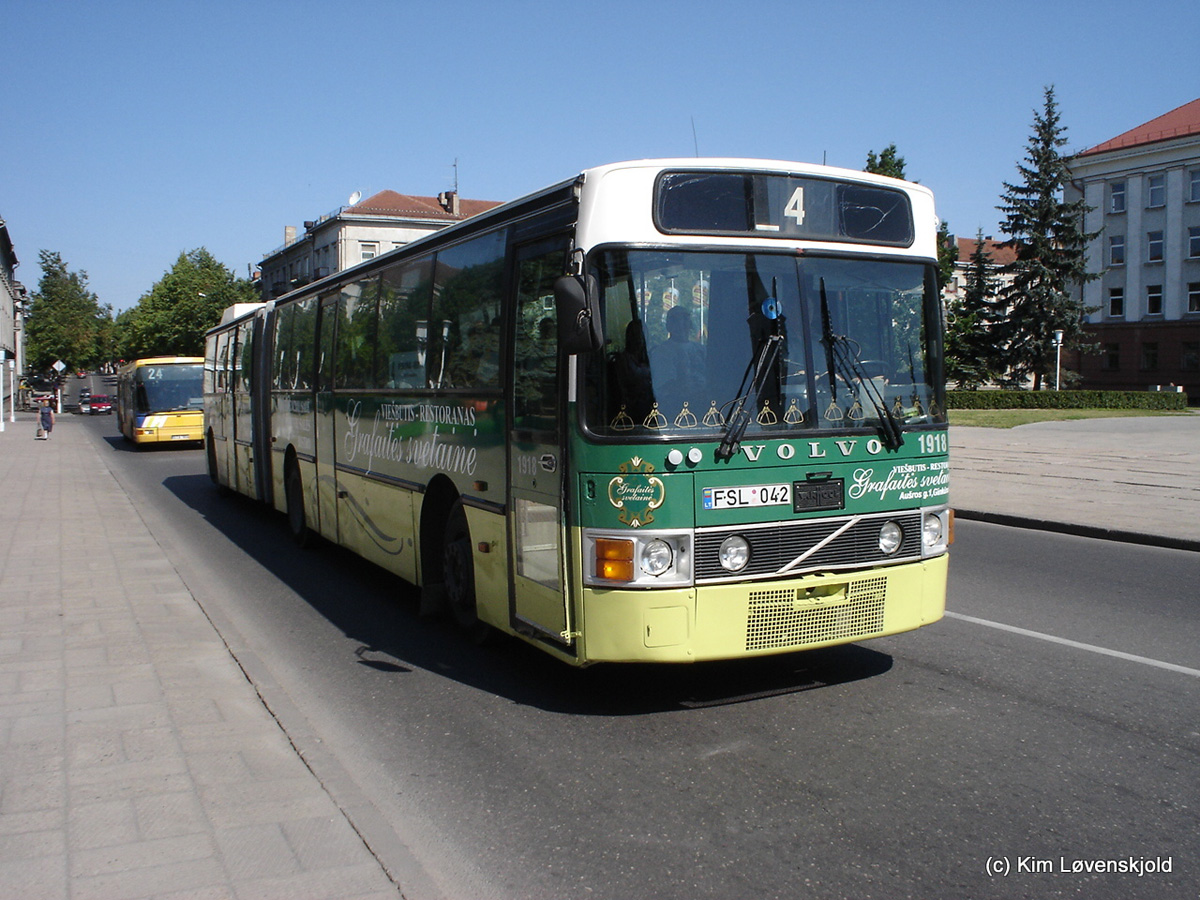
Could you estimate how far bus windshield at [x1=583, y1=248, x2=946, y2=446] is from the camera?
534cm

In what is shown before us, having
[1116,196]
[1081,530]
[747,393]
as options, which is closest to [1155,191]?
[1116,196]

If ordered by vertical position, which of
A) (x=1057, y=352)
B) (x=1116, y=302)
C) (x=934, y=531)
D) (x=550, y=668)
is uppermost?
(x=1116, y=302)

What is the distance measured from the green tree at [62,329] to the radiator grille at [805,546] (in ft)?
370

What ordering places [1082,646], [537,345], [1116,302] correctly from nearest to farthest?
[537,345] → [1082,646] → [1116,302]

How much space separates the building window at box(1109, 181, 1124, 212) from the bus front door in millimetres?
67277

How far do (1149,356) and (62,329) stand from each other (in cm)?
9599

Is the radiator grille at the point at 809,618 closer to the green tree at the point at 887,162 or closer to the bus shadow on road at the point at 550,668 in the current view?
the bus shadow on road at the point at 550,668

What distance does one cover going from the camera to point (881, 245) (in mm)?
6051

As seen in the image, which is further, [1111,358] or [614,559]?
[1111,358]

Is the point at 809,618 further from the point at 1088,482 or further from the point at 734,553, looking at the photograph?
the point at 1088,482

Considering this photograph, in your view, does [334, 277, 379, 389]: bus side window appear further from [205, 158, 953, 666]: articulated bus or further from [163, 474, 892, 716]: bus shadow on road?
[205, 158, 953, 666]: articulated bus

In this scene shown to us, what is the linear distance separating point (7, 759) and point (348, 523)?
17.0ft

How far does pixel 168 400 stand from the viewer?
1273 inches

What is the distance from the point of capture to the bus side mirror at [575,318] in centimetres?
514
